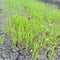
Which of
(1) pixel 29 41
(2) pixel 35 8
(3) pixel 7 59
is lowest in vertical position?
(3) pixel 7 59

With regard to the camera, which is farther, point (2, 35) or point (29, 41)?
point (2, 35)

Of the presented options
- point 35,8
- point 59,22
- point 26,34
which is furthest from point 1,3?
point 26,34

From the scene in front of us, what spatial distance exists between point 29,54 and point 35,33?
1.06ft

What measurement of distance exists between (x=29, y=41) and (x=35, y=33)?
199 mm

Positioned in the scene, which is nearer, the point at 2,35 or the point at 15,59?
the point at 15,59

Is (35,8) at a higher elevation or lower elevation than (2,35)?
higher

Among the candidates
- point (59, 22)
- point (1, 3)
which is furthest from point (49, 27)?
point (1, 3)

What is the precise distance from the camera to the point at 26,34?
2244 mm

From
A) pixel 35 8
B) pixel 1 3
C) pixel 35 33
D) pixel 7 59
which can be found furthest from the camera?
pixel 1 3

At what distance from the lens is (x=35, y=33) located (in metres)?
2.43

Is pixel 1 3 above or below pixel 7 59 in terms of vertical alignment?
above

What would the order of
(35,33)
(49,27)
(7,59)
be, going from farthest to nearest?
(49,27), (35,33), (7,59)

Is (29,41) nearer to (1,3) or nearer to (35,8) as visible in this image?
(35,8)

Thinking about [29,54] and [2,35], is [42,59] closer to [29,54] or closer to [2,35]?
[29,54]
